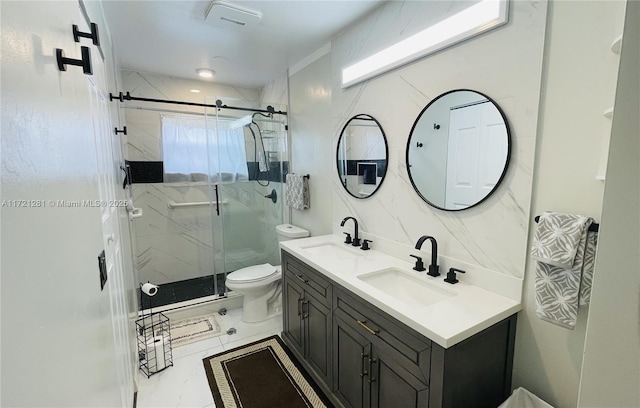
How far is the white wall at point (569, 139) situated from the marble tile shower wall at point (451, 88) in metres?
0.05

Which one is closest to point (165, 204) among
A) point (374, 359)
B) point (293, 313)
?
point (293, 313)

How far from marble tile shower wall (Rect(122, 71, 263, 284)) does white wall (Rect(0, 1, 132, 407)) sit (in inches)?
88.0

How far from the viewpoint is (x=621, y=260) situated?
39 centimetres

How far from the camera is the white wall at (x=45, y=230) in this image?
0.42 metres

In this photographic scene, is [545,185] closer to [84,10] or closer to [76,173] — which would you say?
[76,173]

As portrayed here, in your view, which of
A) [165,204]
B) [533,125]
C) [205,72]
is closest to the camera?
[533,125]

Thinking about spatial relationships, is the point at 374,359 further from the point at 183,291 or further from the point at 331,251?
the point at 183,291

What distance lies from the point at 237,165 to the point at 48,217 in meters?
2.50

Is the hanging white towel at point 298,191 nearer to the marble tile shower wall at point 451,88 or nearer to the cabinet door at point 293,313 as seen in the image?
the marble tile shower wall at point 451,88

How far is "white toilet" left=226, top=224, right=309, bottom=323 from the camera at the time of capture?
254cm

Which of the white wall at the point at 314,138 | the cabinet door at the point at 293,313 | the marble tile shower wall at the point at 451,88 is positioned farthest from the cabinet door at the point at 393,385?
the white wall at the point at 314,138

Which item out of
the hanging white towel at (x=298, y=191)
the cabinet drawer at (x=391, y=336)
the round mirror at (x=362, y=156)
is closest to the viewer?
the cabinet drawer at (x=391, y=336)

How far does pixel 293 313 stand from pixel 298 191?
3.78 feet

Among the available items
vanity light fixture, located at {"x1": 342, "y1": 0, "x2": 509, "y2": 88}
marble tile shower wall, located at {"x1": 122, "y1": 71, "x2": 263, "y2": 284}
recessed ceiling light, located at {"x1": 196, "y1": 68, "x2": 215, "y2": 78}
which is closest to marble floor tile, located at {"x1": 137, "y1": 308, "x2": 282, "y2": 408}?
marble tile shower wall, located at {"x1": 122, "y1": 71, "x2": 263, "y2": 284}
